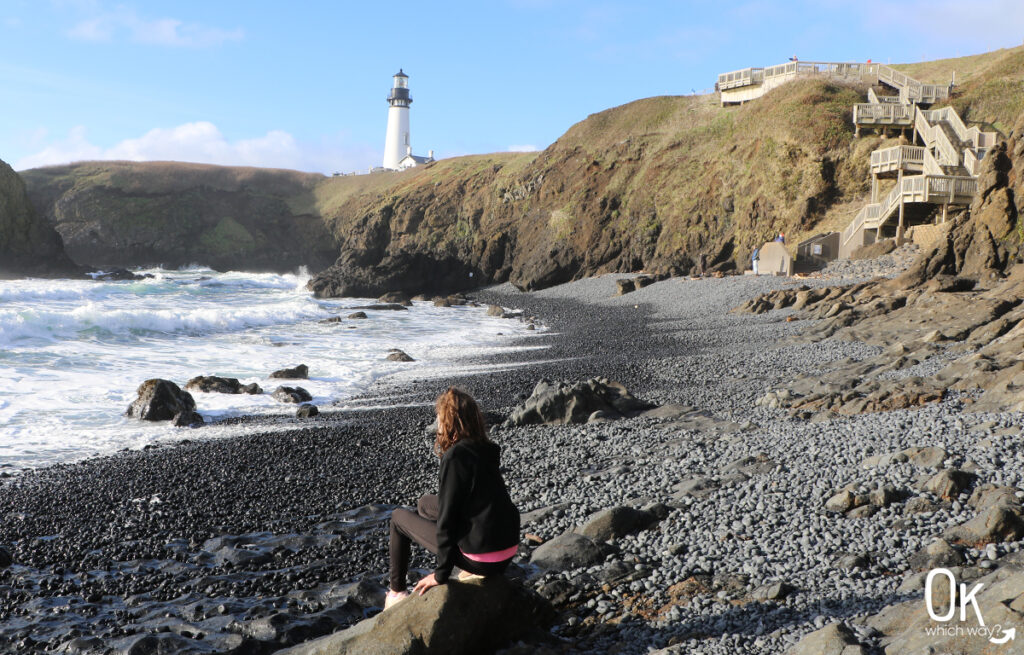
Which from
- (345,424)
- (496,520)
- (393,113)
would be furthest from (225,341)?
(393,113)

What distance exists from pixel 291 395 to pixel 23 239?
60.7 m

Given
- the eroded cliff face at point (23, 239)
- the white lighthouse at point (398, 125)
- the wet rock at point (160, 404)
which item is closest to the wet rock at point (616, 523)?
the wet rock at point (160, 404)

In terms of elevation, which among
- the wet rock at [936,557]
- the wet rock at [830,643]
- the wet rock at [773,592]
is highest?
the wet rock at [936,557]

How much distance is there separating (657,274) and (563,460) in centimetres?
3159

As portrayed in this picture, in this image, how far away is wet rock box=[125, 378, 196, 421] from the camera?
1382cm

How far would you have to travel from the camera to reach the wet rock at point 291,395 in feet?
51.6

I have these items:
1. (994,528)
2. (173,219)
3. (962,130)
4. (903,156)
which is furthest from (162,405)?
(173,219)

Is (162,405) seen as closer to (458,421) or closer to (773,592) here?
(458,421)

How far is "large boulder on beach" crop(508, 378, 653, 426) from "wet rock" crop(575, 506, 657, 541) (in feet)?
16.7

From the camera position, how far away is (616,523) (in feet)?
23.4

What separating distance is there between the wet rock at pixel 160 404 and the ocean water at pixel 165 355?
27 centimetres

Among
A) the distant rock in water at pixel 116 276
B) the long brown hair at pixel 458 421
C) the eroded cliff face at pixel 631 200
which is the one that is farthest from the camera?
the distant rock in water at pixel 116 276

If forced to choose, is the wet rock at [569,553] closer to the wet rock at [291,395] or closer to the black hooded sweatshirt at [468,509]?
the black hooded sweatshirt at [468,509]

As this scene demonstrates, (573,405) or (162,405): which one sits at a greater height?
(573,405)
